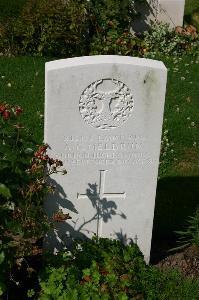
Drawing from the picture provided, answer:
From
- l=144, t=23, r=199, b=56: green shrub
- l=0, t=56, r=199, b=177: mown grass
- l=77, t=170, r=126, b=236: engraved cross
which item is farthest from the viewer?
l=144, t=23, r=199, b=56: green shrub

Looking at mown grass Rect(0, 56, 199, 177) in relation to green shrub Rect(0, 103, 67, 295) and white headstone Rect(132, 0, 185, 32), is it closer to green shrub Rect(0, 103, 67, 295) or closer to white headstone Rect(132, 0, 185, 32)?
white headstone Rect(132, 0, 185, 32)

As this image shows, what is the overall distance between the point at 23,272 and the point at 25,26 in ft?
17.0

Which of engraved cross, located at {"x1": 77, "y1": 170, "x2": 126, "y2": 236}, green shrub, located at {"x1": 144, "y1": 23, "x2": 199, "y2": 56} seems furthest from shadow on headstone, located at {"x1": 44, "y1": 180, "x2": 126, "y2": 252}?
green shrub, located at {"x1": 144, "y1": 23, "x2": 199, "y2": 56}

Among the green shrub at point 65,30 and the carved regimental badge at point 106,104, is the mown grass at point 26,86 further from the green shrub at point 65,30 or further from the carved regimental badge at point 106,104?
the carved regimental badge at point 106,104

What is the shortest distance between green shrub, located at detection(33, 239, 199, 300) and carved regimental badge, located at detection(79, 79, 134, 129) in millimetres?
923

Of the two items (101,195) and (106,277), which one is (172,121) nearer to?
(101,195)

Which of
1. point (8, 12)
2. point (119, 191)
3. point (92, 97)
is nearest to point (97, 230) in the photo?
point (119, 191)

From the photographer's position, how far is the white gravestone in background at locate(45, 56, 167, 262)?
4523 millimetres

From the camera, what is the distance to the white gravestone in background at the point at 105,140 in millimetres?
4523

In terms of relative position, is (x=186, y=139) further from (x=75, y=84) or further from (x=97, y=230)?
(x=75, y=84)

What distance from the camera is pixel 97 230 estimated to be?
16.7ft

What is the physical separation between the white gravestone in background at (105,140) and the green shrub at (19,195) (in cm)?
26

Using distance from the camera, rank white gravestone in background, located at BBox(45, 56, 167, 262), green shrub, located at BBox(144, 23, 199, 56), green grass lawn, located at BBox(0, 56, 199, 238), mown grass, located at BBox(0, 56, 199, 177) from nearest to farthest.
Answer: white gravestone in background, located at BBox(45, 56, 167, 262)
green grass lawn, located at BBox(0, 56, 199, 238)
mown grass, located at BBox(0, 56, 199, 177)
green shrub, located at BBox(144, 23, 199, 56)

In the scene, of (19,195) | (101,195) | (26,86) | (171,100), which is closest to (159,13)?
(171,100)
